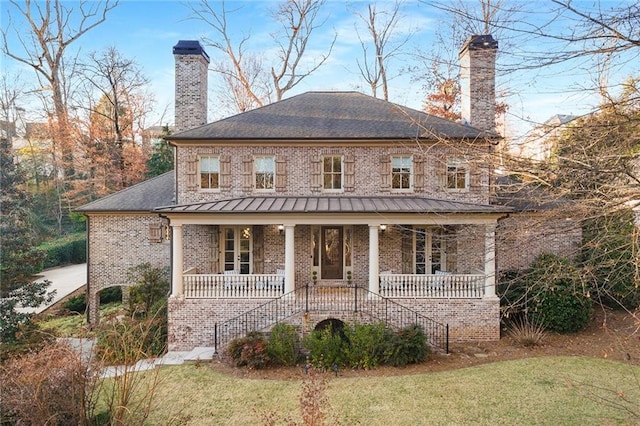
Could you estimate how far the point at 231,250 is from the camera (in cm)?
1359

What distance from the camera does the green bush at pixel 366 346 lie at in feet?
30.5

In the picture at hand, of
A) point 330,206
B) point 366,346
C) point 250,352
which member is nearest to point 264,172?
point 330,206

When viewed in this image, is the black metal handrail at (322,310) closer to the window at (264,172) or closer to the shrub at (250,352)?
the shrub at (250,352)

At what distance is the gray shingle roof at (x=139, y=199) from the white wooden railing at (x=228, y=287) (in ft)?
14.5

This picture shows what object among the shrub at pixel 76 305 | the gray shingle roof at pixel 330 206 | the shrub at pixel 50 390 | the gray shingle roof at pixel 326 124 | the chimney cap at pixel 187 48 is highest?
the chimney cap at pixel 187 48

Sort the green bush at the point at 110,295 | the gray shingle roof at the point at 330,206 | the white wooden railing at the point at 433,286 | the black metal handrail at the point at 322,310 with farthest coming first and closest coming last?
the green bush at the point at 110,295 < the white wooden railing at the point at 433,286 < the gray shingle roof at the point at 330,206 < the black metal handrail at the point at 322,310

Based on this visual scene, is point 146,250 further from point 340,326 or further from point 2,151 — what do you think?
point 340,326

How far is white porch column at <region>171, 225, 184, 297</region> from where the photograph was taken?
11.2m

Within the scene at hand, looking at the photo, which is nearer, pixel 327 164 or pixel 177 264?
pixel 177 264

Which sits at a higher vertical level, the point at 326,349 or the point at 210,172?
the point at 210,172

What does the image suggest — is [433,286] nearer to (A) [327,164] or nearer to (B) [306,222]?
(B) [306,222]

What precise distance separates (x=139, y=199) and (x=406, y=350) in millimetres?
12303

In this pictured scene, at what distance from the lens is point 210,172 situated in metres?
13.1

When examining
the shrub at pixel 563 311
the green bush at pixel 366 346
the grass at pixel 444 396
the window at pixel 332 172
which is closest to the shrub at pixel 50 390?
the grass at pixel 444 396
